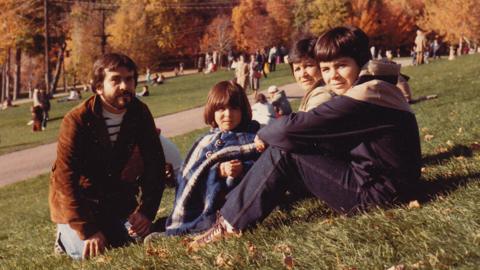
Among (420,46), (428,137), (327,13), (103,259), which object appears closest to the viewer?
(103,259)

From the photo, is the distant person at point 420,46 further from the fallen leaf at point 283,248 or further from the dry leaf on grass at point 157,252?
the fallen leaf at point 283,248

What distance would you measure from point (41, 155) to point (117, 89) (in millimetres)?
14882

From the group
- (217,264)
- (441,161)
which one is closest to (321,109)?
(217,264)

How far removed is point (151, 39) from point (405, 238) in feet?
199

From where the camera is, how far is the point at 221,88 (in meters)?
4.56

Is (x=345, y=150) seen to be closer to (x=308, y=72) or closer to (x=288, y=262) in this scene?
(x=288, y=262)

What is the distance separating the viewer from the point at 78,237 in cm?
432

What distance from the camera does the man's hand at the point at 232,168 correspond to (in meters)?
4.33

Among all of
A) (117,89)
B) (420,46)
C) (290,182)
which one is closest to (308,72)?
(117,89)

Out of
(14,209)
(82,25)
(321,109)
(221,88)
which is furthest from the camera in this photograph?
(82,25)

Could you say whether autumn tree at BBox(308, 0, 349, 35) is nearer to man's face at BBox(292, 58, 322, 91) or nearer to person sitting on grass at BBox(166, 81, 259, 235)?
man's face at BBox(292, 58, 322, 91)

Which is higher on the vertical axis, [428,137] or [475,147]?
[475,147]

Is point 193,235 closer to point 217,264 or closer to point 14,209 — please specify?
point 217,264

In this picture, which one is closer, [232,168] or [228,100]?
[232,168]
